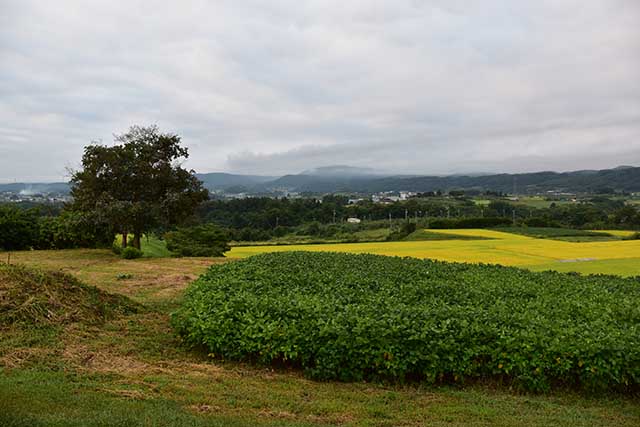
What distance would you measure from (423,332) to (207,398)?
2.76m

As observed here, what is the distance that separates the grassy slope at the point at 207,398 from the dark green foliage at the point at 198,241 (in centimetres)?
1873

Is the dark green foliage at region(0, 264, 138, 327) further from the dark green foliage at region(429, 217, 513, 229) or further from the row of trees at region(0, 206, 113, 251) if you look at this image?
the dark green foliage at region(429, 217, 513, 229)

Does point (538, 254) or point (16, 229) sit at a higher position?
point (16, 229)

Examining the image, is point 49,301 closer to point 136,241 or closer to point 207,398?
point 207,398

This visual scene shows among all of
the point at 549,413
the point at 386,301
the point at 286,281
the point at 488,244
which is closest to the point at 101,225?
the point at 286,281

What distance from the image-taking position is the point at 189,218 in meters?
24.3

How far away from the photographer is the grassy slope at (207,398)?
4586 millimetres

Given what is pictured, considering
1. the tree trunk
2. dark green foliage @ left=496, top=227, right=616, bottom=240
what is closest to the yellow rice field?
the tree trunk

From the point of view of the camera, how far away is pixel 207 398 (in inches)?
205

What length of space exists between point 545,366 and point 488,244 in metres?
28.7

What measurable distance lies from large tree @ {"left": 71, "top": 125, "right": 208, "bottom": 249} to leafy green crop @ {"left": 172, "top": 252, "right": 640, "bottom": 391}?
14051 mm

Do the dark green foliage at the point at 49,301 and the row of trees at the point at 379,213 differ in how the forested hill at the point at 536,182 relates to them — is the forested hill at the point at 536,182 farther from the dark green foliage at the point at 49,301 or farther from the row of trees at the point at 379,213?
the dark green foliage at the point at 49,301

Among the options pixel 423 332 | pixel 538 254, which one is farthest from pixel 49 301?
pixel 538 254

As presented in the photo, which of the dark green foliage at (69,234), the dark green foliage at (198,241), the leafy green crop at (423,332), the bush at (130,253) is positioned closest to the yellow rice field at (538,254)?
the dark green foliage at (198,241)
